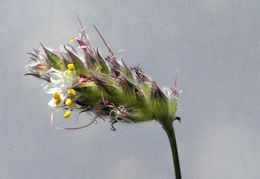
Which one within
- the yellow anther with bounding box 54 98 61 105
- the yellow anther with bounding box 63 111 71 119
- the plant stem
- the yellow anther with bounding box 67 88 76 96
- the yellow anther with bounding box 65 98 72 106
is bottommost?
the plant stem

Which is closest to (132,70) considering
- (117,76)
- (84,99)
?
(117,76)

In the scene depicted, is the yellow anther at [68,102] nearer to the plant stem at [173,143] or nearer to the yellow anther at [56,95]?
the yellow anther at [56,95]


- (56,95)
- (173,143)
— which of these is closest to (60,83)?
(56,95)

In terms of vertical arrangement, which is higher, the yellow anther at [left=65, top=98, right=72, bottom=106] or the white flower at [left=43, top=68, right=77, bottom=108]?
the white flower at [left=43, top=68, right=77, bottom=108]

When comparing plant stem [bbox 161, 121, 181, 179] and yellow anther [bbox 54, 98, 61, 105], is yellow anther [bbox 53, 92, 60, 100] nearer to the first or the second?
yellow anther [bbox 54, 98, 61, 105]

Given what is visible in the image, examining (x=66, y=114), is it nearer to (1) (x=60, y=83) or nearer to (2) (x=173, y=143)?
(1) (x=60, y=83)

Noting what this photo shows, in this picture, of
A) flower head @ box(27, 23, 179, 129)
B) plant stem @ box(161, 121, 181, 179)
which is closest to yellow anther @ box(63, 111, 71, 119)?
flower head @ box(27, 23, 179, 129)
